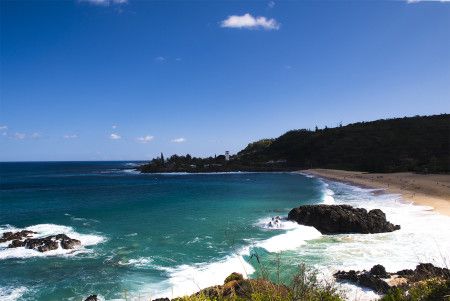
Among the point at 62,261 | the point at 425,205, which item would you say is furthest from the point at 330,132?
the point at 62,261

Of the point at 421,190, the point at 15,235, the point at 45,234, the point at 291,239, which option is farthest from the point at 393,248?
the point at 421,190

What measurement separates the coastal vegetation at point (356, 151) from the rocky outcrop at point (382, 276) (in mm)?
46048

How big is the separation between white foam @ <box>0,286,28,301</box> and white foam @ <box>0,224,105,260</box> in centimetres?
457

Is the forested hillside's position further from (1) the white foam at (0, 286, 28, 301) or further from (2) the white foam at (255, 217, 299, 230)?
(1) the white foam at (0, 286, 28, 301)

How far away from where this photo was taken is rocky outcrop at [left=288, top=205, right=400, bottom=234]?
20859mm

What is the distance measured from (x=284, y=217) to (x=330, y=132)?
266 ft

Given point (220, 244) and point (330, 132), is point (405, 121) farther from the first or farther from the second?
point (220, 244)

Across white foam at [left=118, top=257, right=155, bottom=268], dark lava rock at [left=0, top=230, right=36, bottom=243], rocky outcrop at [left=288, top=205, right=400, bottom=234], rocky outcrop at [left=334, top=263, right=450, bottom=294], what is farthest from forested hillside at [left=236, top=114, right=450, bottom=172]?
dark lava rock at [left=0, top=230, right=36, bottom=243]

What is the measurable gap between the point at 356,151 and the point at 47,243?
249 feet

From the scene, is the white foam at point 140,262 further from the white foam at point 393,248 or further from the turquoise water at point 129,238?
the white foam at point 393,248

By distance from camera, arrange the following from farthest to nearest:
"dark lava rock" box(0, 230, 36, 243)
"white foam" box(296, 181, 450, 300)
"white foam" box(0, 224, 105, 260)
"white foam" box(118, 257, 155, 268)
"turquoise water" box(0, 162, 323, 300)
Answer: "dark lava rock" box(0, 230, 36, 243) → "white foam" box(0, 224, 105, 260) → "white foam" box(118, 257, 155, 268) → "white foam" box(296, 181, 450, 300) → "turquoise water" box(0, 162, 323, 300)

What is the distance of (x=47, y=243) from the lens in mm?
19250

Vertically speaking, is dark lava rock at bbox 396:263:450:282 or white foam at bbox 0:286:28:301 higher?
dark lava rock at bbox 396:263:450:282

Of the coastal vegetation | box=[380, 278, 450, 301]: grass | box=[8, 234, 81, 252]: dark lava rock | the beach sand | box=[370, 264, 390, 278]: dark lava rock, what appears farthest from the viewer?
the coastal vegetation
